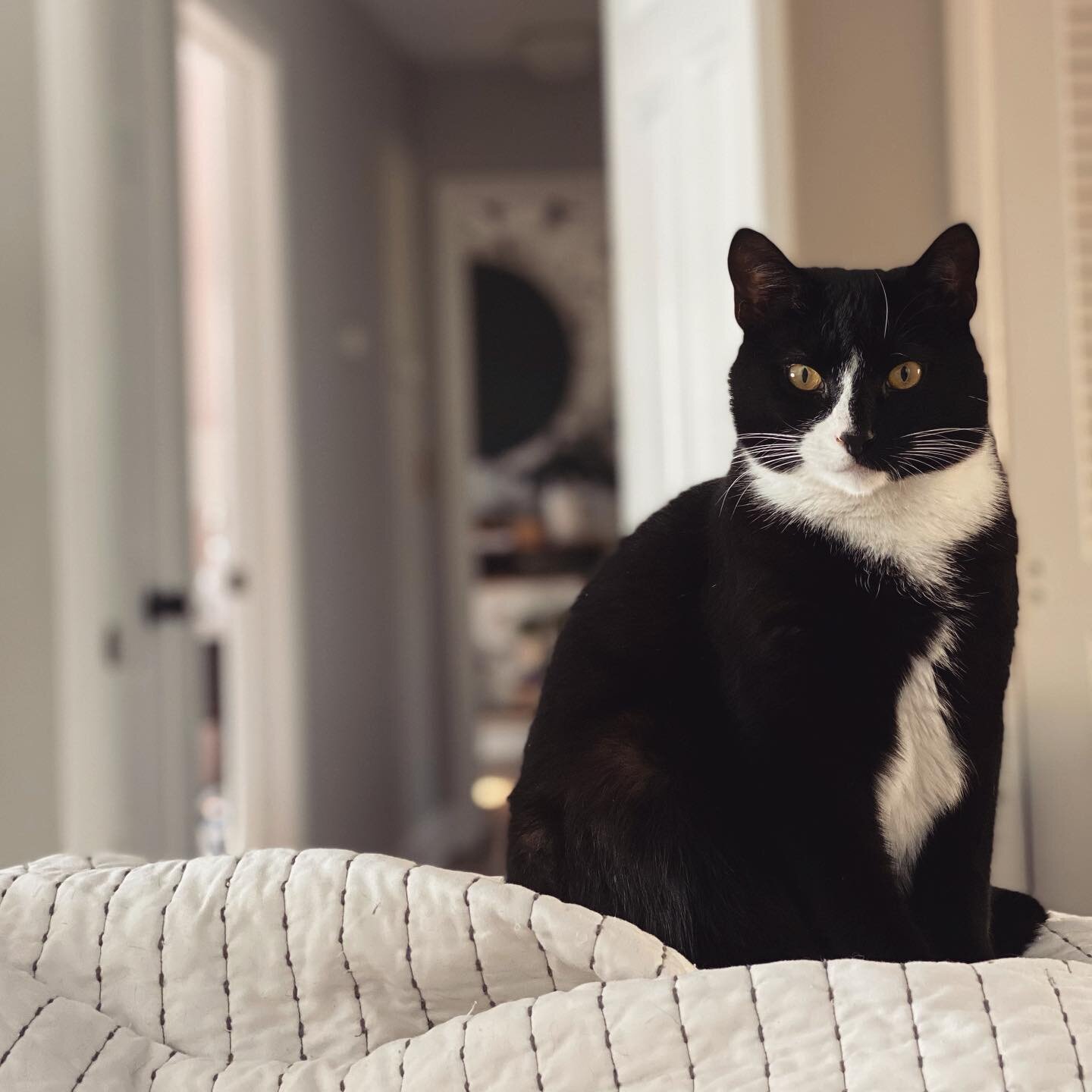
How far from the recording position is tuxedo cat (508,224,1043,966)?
0.67 m

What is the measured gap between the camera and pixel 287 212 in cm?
338

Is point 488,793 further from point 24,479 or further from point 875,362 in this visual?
point 875,362

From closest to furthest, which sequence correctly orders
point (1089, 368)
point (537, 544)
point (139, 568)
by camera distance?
1. point (1089, 368)
2. point (139, 568)
3. point (537, 544)

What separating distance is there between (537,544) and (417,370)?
1455 mm

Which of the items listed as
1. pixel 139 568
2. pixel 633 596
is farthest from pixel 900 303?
pixel 139 568

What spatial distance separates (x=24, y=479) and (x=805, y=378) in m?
1.77

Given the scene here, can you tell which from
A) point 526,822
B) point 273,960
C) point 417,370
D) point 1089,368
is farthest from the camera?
point 417,370

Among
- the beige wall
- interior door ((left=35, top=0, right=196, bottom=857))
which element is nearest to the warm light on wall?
interior door ((left=35, top=0, right=196, bottom=857))

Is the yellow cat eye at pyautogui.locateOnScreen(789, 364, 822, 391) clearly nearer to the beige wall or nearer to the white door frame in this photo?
the beige wall

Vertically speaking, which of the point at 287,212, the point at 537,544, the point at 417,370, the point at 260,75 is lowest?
the point at 537,544

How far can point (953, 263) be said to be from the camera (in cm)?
68

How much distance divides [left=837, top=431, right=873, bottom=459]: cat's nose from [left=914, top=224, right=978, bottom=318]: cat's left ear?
3.7 inches

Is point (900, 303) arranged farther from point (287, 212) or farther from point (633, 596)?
point (287, 212)

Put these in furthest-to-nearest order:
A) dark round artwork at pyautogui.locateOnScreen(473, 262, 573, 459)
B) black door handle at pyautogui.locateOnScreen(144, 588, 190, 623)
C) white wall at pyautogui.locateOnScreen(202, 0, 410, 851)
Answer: dark round artwork at pyautogui.locateOnScreen(473, 262, 573, 459) → white wall at pyautogui.locateOnScreen(202, 0, 410, 851) → black door handle at pyautogui.locateOnScreen(144, 588, 190, 623)
